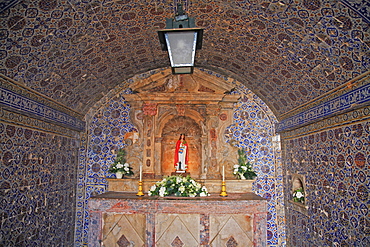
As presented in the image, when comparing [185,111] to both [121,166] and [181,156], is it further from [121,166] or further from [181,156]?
[121,166]

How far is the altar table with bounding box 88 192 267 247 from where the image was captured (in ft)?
20.8

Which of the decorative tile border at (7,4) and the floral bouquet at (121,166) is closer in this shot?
the decorative tile border at (7,4)

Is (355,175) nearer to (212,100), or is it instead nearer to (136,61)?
(212,100)

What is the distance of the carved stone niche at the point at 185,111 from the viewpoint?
8039mm

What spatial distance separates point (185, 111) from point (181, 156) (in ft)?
4.26

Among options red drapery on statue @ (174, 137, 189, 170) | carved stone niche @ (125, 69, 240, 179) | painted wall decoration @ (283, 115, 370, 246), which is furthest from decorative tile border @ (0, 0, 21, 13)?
red drapery on statue @ (174, 137, 189, 170)

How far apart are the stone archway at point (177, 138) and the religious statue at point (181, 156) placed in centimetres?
61

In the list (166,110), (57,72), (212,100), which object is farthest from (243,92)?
(57,72)

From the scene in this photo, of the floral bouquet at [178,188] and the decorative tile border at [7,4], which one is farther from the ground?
the decorative tile border at [7,4]

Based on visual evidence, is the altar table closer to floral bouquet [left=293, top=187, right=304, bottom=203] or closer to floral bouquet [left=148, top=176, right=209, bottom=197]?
floral bouquet [left=148, top=176, right=209, bottom=197]

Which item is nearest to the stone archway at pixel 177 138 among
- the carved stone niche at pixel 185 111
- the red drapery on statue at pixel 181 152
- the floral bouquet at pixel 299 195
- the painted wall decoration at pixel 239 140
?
the carved stone niche at pixel 185 111

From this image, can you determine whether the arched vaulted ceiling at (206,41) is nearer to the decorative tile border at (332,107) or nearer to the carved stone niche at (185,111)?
the decorative tile border at (332,107)

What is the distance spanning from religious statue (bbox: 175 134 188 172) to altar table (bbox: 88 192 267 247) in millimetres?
1707

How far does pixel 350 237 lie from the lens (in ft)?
15.2
